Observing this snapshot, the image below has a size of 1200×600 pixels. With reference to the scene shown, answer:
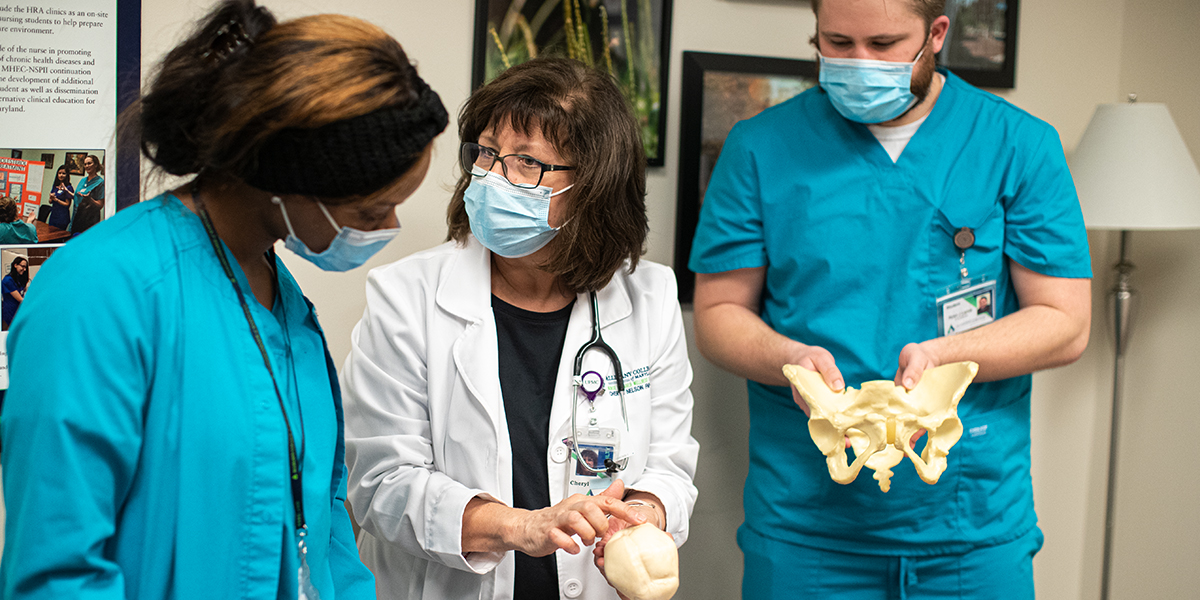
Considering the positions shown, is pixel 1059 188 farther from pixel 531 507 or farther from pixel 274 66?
pixel 274 66

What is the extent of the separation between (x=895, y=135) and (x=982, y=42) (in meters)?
0.90

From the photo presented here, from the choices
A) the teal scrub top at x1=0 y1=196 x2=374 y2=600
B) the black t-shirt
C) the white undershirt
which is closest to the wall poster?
the black t-shirt

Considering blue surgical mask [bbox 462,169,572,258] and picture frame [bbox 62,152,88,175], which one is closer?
blue surgical mask [bbox 462,169,572,258]

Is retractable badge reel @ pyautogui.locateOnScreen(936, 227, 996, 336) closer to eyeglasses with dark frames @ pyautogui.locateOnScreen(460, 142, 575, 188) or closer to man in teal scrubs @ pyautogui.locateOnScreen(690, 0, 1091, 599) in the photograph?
man in teal scrubs @ pyautogui.locateOnScreen(690, 0, 1091, 599)

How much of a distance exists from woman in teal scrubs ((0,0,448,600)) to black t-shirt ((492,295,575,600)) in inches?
20.9

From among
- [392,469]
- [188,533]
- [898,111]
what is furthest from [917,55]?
[188,533]

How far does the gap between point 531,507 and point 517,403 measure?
185 millimetres

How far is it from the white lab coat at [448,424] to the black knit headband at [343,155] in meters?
0.62

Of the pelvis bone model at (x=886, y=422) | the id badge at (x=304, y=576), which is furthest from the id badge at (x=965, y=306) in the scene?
the id badge at (x=304, y=576)

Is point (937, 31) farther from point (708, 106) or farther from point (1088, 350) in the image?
point (1088, 350)

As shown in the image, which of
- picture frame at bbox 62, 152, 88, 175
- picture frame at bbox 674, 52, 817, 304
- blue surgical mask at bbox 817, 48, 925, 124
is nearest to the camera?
blue surgical mask at bbox 817, 48, 925, 124

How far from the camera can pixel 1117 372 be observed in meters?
2.68

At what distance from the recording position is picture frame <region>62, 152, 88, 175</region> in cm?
186

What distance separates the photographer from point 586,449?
158 centimetres
